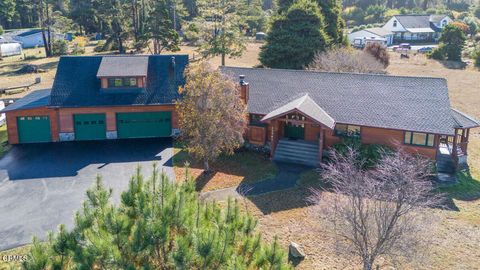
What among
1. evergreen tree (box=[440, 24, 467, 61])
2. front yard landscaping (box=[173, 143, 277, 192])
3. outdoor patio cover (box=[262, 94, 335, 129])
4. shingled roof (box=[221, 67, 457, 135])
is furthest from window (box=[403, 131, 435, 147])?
evergreen tree (box=[440, 24, 467, 61])

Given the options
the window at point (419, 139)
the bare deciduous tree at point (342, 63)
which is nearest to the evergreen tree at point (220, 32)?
the bare deciduous tree at point (342, 63)

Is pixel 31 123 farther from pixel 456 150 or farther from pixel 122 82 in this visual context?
pixel 456 150

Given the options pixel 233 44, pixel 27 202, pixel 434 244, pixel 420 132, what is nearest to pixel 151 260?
pixel 434 244

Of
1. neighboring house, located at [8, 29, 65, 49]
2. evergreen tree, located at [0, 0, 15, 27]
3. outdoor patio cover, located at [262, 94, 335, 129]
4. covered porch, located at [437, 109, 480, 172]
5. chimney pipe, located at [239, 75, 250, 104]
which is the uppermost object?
evergreen tree, located at [0, 0, 15, 27]

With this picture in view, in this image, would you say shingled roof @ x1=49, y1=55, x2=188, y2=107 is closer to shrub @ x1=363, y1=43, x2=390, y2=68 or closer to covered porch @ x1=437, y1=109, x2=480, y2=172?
covered porch @ x1=437, y1=109, x2=480, y2=172

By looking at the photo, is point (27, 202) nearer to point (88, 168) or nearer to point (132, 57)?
point (88, 168)

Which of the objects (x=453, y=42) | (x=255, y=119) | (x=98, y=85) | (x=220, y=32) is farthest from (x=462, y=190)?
(x=453, y=42)

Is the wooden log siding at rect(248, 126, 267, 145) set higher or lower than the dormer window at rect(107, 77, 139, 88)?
lower
